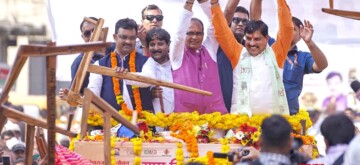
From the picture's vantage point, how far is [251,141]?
11891 millimetres

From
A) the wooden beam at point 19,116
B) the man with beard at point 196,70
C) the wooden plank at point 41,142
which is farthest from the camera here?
the man with beard at point 196,70

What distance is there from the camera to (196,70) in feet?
41.4

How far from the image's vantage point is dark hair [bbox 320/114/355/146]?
930cm

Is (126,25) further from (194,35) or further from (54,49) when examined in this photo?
(54,49)

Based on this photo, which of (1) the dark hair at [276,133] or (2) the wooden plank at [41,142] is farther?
(2) the wooden plank at [41,142]

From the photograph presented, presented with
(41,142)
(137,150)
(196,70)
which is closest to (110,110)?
(41,142)

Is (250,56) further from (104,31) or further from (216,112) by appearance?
(104,31)

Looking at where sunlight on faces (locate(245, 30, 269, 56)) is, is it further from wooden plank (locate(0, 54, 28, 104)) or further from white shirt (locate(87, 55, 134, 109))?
wooden plank (locate(0, 54, 28, 104))

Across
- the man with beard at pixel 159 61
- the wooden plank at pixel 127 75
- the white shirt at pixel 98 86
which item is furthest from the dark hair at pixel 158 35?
the wooden plank at pixel 127 75

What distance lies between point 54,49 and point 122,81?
11.6 ft

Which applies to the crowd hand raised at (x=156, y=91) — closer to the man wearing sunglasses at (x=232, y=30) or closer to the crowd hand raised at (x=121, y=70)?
the man wearing sunglasses at (x=232, y=30)

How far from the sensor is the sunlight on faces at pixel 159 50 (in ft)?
41.5

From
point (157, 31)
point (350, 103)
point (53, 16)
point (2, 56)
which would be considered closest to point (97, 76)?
point (157, 31)

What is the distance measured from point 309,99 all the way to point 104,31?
748 cm
